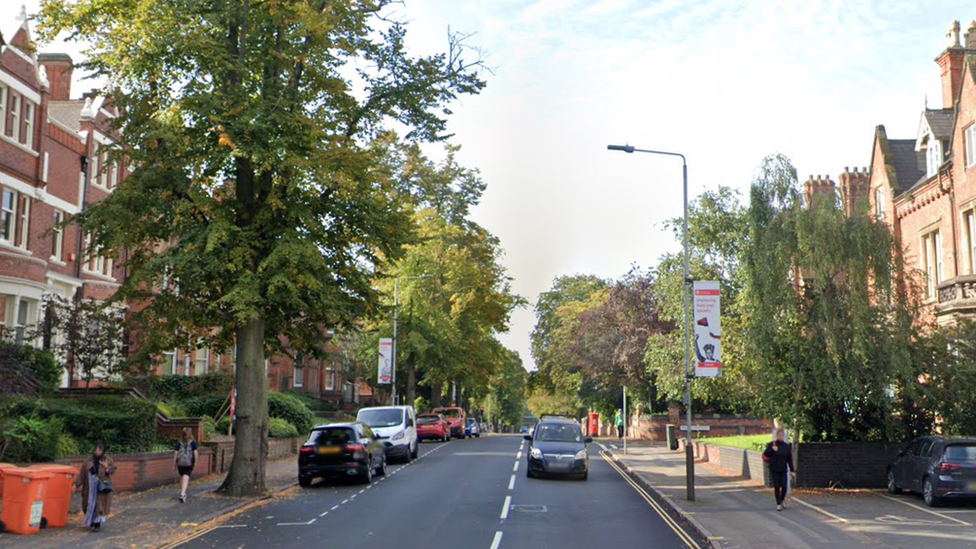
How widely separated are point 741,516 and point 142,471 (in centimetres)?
1336

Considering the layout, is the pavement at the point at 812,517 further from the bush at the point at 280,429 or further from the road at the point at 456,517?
the bush at the point at 280,429

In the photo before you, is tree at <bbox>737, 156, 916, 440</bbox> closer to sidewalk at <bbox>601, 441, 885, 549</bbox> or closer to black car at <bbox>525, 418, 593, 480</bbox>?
sidewalk at <bbox>601, 441, 885, 549</bbox>

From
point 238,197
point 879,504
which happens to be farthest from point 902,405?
point 238,197

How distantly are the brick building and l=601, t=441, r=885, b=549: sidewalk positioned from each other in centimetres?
751

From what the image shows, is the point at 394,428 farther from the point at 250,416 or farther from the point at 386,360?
the point at 386,360

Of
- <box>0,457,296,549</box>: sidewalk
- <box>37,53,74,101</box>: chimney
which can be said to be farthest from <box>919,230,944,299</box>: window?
<box>37,53,74,101</box>: chimney

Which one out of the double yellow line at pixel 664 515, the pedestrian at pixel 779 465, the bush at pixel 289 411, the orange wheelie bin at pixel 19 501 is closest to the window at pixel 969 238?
the double yellow line at pixel 664 515

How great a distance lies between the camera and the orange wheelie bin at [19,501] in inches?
573

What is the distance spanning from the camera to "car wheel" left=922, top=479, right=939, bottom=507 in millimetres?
18531

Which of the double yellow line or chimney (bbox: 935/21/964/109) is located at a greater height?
chimney (bbox: 935/21/964/109)

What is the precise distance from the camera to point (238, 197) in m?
21.5

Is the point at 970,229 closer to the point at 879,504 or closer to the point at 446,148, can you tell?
the point at 879,504

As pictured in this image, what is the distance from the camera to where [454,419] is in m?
51.8

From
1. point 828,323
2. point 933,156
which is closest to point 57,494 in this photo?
point 828,323
